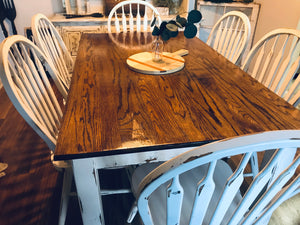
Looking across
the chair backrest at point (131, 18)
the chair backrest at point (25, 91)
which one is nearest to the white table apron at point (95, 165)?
the chair backrest at point (25, 91)

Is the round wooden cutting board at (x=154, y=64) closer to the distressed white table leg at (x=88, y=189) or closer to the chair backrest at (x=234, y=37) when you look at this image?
the chair backrest at (x=234, y=37)

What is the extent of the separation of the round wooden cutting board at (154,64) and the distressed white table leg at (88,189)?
0.67m

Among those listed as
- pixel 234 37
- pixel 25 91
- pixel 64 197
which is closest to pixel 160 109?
pixel 25 91

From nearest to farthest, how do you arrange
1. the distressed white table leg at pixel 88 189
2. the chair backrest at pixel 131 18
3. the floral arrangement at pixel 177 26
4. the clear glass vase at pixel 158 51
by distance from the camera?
the distressed white table leg at pixel 88 189
the floral arrangement at pixel 177 26
the clear glass vase at pixel 158 51
the chair backrest at pixel 131 18

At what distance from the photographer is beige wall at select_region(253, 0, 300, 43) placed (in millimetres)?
2383

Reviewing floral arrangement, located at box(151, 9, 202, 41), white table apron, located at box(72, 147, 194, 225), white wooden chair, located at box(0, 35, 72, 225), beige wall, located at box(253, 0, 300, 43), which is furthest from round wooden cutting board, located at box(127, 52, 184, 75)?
beige wall, located at box(253, 0, 300, 43)

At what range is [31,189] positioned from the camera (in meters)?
1.60

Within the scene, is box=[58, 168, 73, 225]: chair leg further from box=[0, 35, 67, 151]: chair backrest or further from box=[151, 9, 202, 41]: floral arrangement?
box=[151, 9, 202, 41]: floral arrangement

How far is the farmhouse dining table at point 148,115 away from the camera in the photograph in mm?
788

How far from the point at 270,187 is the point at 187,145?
279 millimetres

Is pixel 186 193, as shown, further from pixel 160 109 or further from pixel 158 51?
pixel 158 51

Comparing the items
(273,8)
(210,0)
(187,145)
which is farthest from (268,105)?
(210,0)

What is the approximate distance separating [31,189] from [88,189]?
3.24 ft

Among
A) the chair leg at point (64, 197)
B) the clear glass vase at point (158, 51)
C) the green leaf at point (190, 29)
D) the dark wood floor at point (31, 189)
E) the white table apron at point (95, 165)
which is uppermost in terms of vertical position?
the green leaf at point (190, 29)
